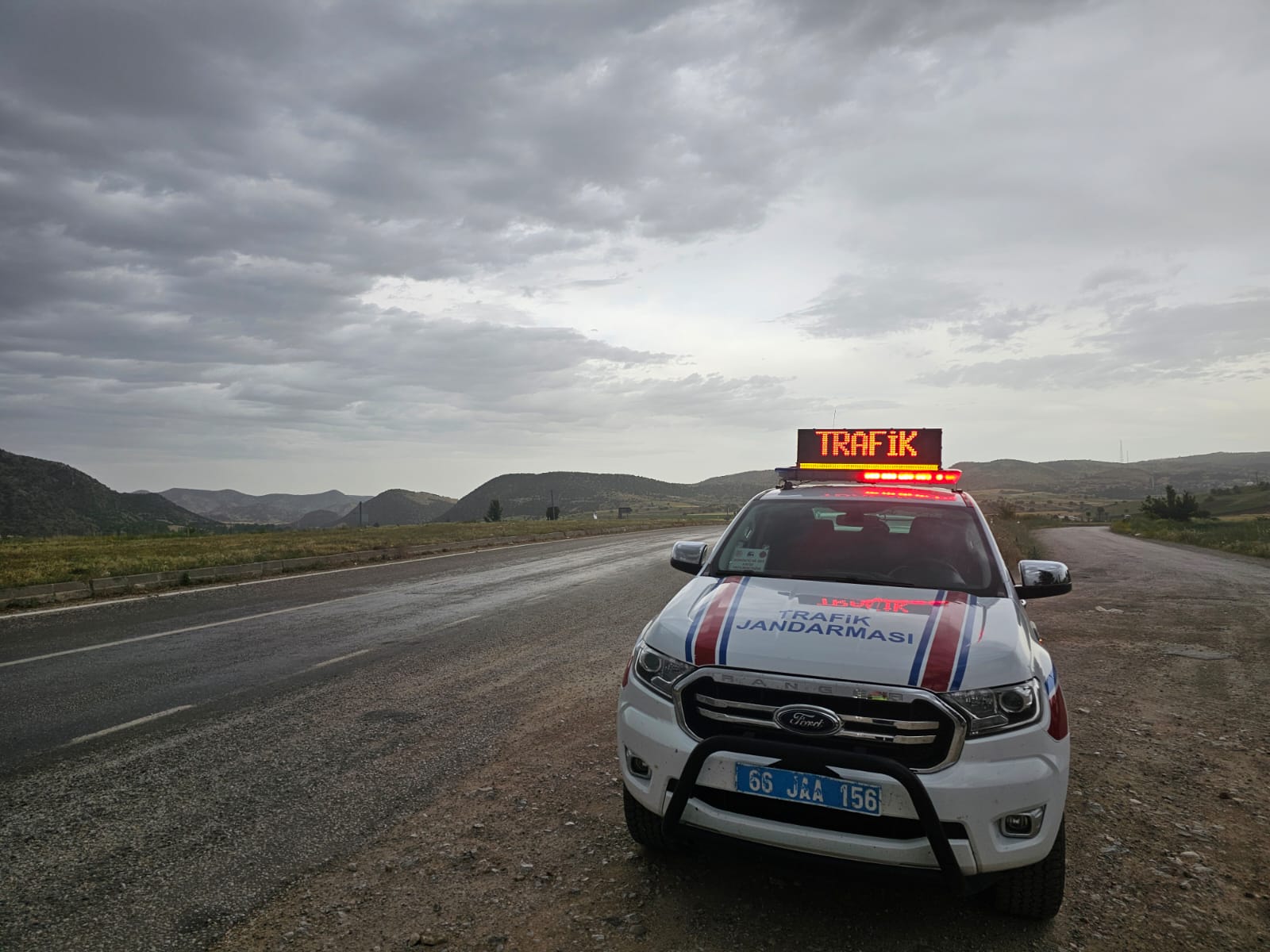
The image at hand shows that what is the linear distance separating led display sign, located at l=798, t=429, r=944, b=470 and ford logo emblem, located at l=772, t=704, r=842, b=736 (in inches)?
157

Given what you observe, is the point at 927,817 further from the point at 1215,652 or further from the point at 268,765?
the point at 1215,652

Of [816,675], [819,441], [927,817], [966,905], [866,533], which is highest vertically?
[819,441]

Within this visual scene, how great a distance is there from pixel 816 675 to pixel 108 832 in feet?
11.3

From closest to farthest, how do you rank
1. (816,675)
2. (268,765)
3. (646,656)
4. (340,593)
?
(816,675) → (646,656) → (268,765) → (340,593)

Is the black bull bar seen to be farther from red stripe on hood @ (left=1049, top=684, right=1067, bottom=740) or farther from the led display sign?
the led display sign

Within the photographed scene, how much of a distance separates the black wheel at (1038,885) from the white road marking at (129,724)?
5451 mm

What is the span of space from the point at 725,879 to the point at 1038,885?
1.25 meters

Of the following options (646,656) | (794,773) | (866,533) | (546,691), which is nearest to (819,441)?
(866,533)

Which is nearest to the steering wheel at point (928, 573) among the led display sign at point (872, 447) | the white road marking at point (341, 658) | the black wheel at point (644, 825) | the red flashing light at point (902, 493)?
the red flashing light at point (902, 493)

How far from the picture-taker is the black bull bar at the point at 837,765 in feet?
9.30

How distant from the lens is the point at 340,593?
13.2 meters

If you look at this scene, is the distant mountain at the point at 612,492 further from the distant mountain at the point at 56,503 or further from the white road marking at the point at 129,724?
the white road marking at the point at 129,724

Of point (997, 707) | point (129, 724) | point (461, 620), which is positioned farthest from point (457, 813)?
point (461, 620)

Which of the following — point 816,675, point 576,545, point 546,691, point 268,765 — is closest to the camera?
point 816,675
